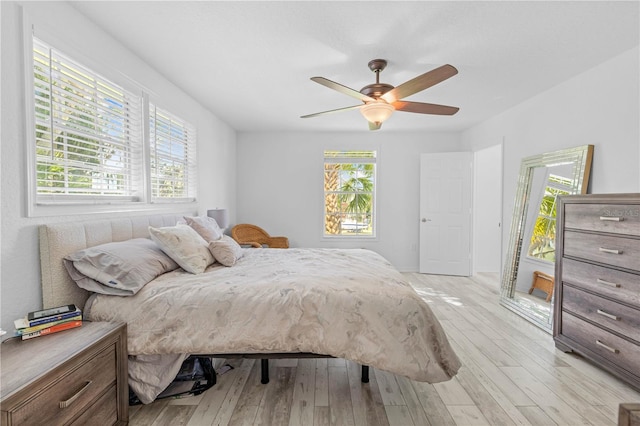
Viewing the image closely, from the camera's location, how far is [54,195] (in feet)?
6.29

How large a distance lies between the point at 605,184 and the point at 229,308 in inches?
133

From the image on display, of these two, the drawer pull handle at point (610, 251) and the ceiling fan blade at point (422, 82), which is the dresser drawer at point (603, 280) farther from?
the ceiling fan blade at point (422, 82)

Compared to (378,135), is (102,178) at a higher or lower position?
lower

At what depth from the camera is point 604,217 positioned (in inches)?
90.1

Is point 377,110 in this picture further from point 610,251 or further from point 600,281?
point 600,281

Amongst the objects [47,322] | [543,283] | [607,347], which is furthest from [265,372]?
[543,283]

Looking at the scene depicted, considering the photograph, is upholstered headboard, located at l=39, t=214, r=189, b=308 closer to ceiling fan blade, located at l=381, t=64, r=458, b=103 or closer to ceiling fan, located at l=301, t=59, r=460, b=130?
ceiling fan, located at l=301, t=59, r=460, b=130

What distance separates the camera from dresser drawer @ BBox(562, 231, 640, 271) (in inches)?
82.1

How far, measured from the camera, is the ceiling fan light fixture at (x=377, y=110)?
2.70 m

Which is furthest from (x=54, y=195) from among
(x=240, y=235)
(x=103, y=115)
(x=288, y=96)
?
(x=240, y=235)

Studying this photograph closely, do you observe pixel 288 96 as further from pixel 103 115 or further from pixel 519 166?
pixel 519 166

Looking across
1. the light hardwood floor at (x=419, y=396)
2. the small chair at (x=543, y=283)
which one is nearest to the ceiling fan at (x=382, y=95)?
the small chair at (x=543, y=283)

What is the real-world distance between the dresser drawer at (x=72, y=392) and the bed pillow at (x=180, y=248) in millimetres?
750

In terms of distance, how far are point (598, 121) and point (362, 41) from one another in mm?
2356
